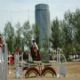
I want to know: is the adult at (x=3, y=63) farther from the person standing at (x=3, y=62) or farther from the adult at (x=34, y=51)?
the adult at (x=34, y=51)

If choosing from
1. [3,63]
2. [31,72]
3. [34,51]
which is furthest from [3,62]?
[34,51]

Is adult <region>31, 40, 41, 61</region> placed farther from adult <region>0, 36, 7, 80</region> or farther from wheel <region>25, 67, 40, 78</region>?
adult <region>0, 36, 7, 80</region>

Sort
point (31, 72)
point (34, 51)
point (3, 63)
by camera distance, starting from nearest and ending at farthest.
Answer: point (3, 63) < point (31, 72) < point (34, 51)

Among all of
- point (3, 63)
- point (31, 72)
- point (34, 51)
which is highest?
point (3, 63)

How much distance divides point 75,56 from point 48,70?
53558mm

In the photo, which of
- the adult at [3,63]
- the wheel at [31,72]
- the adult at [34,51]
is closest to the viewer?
the adult at [3,63]

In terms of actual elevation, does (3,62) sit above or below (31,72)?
above

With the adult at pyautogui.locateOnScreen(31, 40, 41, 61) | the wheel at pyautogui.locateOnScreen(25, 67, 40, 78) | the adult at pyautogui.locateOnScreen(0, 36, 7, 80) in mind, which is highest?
the adult at pyautogui.locateOnScreen(0, 36, 7, 80)

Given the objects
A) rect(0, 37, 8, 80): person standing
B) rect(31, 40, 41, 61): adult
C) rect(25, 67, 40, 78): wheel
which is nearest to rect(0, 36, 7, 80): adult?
rect(0, 37, 8, 80): person standing

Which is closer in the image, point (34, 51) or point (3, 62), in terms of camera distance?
point (3, 62)

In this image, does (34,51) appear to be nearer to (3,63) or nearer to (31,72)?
(31,72)

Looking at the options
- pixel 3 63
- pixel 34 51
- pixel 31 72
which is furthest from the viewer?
pixel 34 51

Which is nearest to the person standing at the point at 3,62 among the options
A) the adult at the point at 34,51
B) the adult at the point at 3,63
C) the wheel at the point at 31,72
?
the adult at the point at 3,63

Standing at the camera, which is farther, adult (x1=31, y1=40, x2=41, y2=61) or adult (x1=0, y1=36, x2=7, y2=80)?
adult (x1=31, y1=40, x2=41, y2=61)
